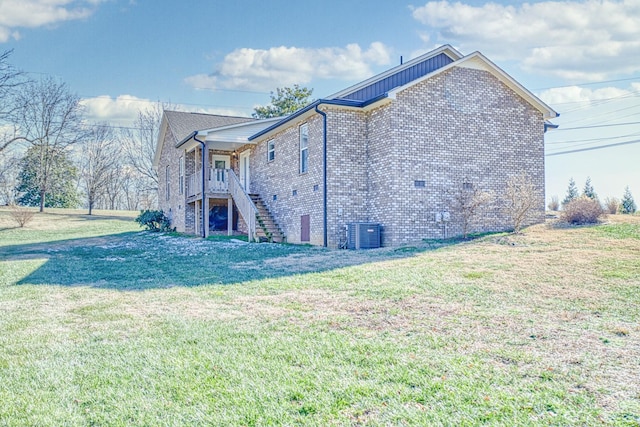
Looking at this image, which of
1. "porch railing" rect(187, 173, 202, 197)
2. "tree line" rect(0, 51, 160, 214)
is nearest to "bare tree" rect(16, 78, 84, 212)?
"tree line" rect(0, 51, 160, 214)

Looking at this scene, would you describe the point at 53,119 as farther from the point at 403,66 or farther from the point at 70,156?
the point at 403,66

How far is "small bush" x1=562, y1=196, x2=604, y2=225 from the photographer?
1532cm

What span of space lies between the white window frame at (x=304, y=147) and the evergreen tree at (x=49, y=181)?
2757 centimetres

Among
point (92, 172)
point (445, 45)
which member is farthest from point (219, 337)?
point (92, 172)

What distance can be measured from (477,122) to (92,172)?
3687 cm

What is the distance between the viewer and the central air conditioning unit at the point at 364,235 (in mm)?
15469

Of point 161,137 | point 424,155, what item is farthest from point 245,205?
point 161,137

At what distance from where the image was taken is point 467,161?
16094 mm

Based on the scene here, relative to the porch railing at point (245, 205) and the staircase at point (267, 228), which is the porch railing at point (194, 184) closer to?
the porch railing at point (245, 205)

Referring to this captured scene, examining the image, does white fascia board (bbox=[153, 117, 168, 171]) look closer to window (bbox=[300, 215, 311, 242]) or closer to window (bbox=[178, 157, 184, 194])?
window (bbox=[178, 157, 184, 194])

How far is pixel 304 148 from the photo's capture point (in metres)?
18.2

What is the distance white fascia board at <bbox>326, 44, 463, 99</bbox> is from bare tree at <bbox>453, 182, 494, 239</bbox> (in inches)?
170

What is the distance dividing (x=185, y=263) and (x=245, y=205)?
7.20m

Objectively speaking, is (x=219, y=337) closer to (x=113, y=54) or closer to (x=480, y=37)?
(x=480, y=37)
